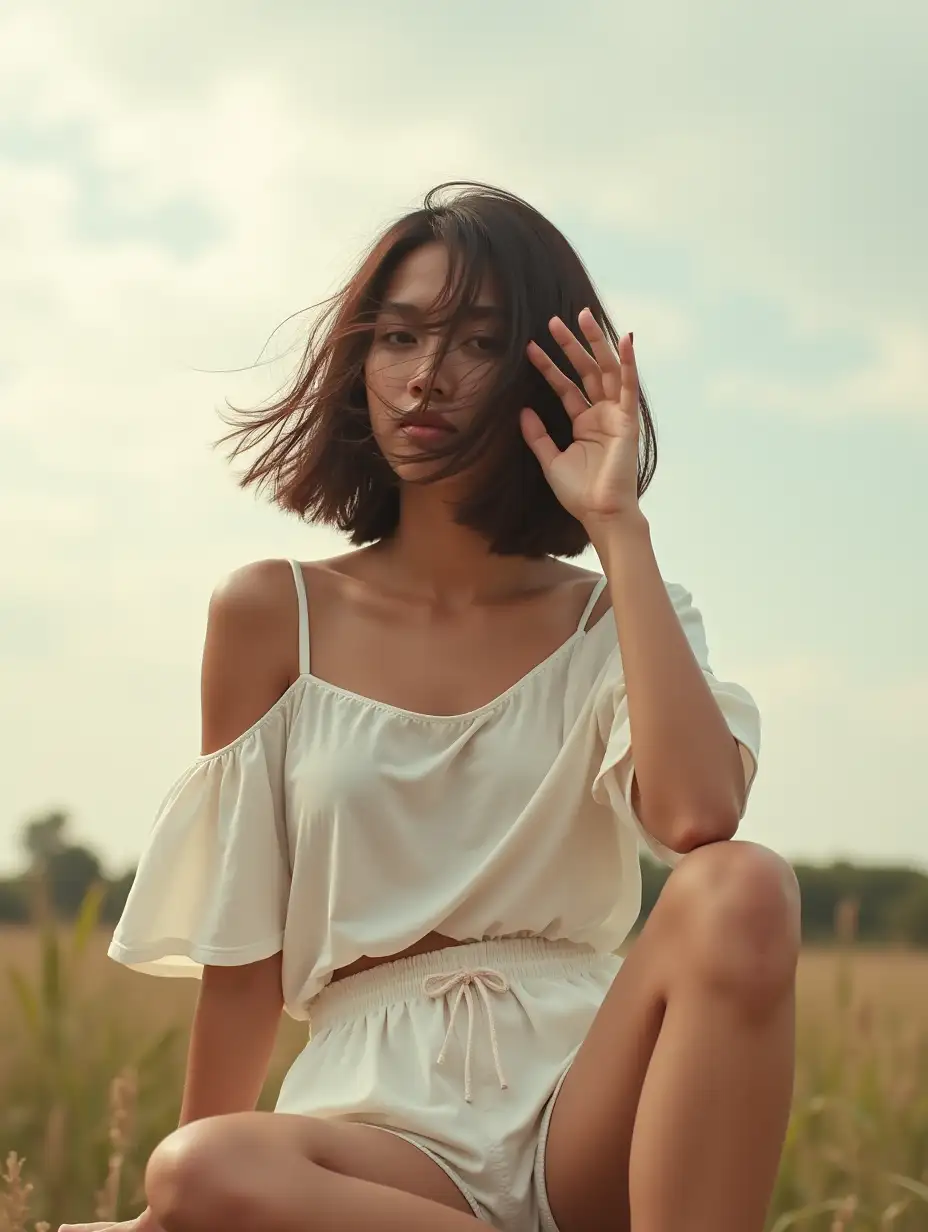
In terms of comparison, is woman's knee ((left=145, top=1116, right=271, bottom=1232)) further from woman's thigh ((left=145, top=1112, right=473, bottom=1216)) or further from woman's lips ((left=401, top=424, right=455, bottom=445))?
woman's lips ((left=401, top=424, right=455, bottom=445))

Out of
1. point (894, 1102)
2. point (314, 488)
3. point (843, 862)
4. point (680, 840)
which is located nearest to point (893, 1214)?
point (894, 1102)

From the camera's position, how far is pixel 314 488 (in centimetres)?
265

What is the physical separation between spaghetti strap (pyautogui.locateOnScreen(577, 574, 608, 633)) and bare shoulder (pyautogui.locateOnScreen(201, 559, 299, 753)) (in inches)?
18.2

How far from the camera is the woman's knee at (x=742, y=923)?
1.89 meters

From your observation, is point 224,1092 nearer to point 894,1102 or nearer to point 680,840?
→ point 680,840

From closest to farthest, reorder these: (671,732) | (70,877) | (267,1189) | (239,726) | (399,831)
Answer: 1. (267,1189)
2. (671,732)
3. (399,831)
4. (239,726)
5. (70,877)

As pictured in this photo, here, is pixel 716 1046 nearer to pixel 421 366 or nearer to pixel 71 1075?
pixel 421 366

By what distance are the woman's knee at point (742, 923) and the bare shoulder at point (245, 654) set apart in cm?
82

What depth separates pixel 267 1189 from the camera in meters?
1.83

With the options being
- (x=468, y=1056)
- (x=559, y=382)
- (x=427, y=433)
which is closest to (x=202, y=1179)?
(x=468, y=1056)

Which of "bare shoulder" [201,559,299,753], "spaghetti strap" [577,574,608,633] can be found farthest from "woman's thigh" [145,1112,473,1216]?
"spaghetti strap" [577,574,608,633]

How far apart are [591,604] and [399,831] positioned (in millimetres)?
514

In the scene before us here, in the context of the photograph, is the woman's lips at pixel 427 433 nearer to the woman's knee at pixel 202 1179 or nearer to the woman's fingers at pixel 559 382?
the woman's fingers at pixel 559 382

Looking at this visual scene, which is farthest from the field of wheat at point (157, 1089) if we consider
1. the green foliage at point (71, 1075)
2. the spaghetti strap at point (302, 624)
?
the spaghetti strap at point (302, 624)
